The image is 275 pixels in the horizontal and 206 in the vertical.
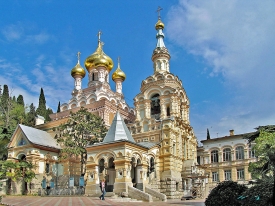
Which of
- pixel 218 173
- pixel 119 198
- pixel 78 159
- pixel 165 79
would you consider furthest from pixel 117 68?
pixel 119 198

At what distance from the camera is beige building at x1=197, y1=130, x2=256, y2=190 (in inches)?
1505

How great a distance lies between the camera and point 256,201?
10.4m

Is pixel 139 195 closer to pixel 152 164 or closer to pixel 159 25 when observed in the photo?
pixel 152 164

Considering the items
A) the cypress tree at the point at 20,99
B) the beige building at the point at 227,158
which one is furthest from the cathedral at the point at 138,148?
the cypress tree at the point at 20,99

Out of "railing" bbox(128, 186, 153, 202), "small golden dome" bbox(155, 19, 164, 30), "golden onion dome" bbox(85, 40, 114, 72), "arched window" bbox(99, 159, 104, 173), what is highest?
"small golden dome" bbox(155, 19, 164, 30)

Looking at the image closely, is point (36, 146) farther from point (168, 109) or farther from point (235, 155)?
point (235, 155)

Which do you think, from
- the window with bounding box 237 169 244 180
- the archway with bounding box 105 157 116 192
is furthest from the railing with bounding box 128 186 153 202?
the window with bounding box 237 169 244 180

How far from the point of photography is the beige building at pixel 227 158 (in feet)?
125

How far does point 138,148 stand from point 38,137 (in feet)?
44.6

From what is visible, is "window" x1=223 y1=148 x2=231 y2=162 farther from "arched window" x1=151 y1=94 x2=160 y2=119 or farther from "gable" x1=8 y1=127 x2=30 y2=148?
"gable" x1=8 y1=127 x2=30 y2=148

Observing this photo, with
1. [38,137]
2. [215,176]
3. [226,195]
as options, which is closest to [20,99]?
[38,137]

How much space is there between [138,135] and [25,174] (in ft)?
38.0

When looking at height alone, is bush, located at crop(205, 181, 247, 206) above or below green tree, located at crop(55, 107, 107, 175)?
below

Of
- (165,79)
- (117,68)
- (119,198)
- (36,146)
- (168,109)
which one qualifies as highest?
(117,68)
